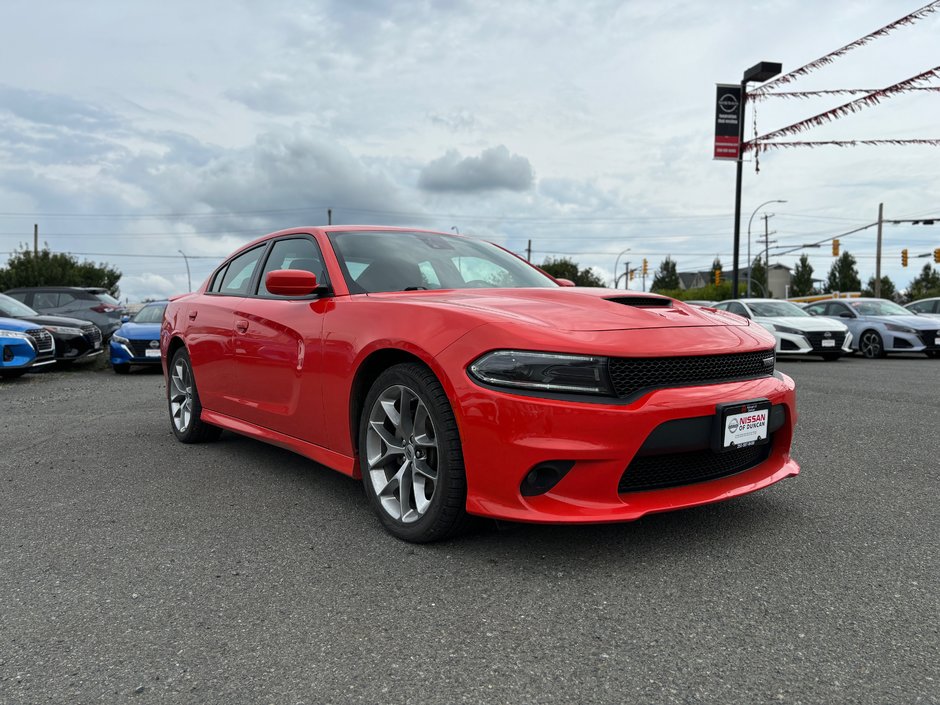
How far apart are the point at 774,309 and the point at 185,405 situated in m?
12.8

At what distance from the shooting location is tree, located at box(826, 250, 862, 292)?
87250mm

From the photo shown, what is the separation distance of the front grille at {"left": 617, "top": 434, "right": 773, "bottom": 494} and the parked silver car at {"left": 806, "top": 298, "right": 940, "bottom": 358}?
547 inches

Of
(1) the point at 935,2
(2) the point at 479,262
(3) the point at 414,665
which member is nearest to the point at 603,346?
(3) the point at 414,665

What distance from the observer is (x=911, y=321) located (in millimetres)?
14617

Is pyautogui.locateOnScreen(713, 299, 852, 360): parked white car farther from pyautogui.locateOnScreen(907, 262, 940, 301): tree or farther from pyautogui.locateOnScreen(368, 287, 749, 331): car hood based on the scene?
pyautogui.locateOnScreen(907, 262, 940, 301): tree

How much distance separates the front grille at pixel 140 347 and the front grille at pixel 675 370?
10723 millimetres

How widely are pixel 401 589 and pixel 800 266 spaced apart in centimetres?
9904

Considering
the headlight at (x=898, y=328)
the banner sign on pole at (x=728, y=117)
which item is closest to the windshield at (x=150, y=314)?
the headlight at (x=898, y=328)

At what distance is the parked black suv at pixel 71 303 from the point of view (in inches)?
619

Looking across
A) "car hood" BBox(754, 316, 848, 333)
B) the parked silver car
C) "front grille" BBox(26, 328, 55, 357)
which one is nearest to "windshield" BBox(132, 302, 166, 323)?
"front grille" BBox(26, 328, 55, 357)

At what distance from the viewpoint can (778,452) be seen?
3.12 metres

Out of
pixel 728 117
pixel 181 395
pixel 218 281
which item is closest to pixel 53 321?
pixel 181 395

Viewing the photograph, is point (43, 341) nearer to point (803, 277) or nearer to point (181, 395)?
point (181, 395)

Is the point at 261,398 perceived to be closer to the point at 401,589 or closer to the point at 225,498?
the point at 225,498
